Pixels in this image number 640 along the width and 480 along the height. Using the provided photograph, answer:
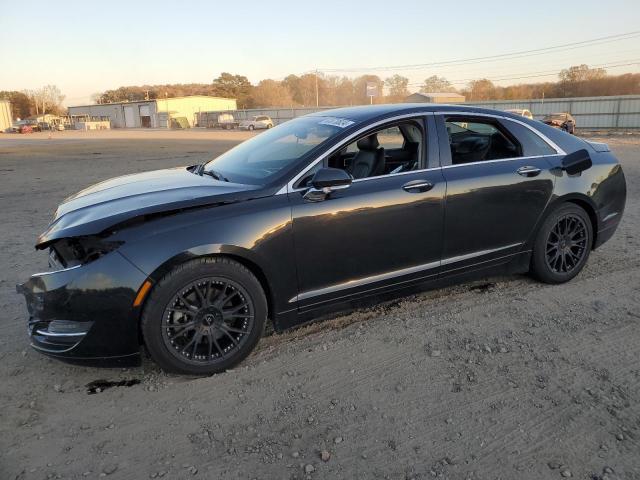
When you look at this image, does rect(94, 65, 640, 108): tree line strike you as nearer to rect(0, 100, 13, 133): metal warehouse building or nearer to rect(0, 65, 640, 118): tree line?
rect(0, 65, 640, 118): tree line

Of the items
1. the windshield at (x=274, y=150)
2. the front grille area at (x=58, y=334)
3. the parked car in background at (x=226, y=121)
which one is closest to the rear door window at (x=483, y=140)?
the windshield at (x=274, y=150)

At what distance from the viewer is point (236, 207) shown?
325 cm

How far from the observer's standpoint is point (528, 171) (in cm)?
429

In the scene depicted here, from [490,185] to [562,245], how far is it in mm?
1121

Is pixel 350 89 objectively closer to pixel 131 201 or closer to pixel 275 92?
pixel 275 92

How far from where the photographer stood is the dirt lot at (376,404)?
2438 millimetres

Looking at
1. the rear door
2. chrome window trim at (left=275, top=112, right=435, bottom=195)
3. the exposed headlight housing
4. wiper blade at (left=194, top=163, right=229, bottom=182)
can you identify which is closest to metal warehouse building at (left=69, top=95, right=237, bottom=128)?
wiper blade at (left=194, top=163, right=229, bottom=182)

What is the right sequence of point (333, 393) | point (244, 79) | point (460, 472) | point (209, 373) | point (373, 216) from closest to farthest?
point (460, 472)
point (333, 393)
point (209, 373)
point (373, 216)
point (244, 79)

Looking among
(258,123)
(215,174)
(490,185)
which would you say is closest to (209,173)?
(215,174)

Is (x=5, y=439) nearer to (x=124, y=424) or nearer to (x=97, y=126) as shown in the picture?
(x=124, y=424)

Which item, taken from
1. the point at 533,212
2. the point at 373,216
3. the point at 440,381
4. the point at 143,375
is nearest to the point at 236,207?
the point at 373,216

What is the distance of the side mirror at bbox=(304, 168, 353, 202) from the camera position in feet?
11.1

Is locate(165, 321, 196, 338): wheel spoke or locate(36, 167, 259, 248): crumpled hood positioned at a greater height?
locate(36, 167, 259, 248): crumpled hood

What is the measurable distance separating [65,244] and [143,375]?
0.98 m
